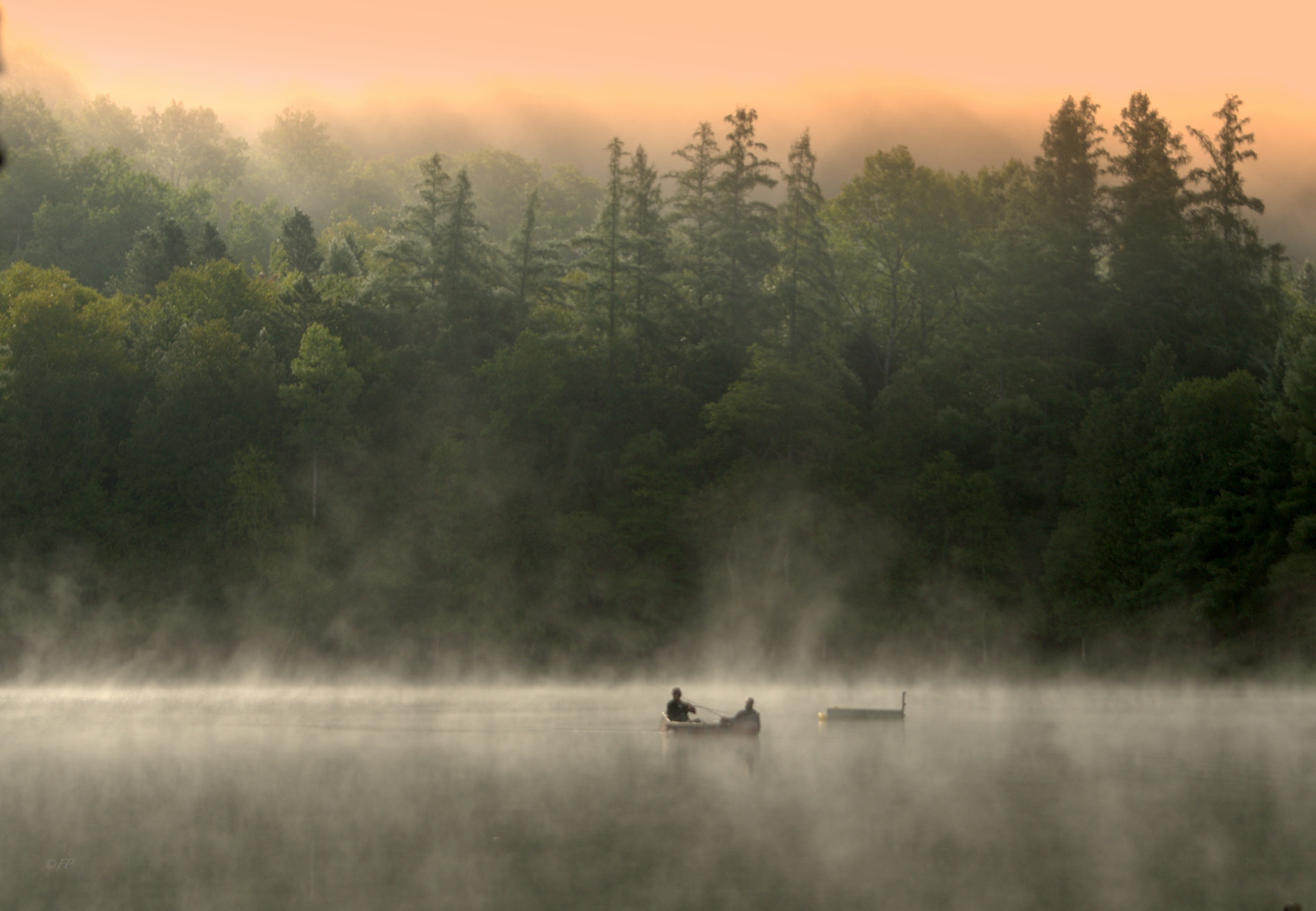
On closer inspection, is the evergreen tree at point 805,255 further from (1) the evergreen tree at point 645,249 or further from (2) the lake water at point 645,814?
(2) the lake water at point 645,814

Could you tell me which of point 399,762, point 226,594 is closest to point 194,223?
point 226,594

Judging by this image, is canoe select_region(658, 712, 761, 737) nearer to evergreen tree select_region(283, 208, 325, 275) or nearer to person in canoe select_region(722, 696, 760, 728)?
person in canoe select_region(722, 696, 760, 728)

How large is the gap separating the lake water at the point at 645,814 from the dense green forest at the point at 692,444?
27432 millimetres

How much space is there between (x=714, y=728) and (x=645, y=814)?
21.1 metres

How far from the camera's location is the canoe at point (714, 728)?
5631 cm

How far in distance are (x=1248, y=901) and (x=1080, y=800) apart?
12732mm

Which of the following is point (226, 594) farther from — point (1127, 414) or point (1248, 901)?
point (1248, 901)

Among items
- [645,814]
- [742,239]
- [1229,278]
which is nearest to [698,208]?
[742,239]

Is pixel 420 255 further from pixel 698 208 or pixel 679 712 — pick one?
pixel 679 712

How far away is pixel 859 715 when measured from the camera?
65.2 metres

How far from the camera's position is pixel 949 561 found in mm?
96312

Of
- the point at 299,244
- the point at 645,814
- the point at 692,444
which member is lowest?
the point at 645,814

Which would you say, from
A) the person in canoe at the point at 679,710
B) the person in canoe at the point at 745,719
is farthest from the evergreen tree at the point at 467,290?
the person in canoe at the point at 745,719

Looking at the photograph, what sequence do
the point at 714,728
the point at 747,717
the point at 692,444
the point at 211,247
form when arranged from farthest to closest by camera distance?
the point at 211,247 < the point at 692,444 < the point at 714,728 < the point at 747,717
